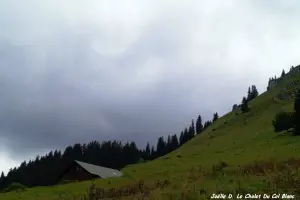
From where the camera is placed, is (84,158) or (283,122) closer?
(283,122)

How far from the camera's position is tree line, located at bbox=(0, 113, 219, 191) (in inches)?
4707

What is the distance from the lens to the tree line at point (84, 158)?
4707 inches

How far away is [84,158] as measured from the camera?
13875 centimetres

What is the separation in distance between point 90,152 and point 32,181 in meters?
27.7

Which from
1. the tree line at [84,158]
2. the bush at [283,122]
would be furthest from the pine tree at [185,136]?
the bush at [283,122]

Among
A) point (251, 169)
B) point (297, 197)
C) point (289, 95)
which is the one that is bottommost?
point (297, 197)

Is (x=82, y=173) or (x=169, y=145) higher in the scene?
(x=169, y=145)

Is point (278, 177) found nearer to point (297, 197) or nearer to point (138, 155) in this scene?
point (297, 197)

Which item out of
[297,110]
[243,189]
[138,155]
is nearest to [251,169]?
[243,189]

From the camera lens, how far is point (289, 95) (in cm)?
12744

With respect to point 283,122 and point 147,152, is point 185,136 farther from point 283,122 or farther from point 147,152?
point 283,122

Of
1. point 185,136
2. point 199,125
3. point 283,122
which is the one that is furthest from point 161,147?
point 283,122

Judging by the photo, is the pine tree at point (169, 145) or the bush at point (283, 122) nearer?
the bush at point (283, 122)

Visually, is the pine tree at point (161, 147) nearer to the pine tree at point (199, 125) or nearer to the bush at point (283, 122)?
the pine tree at point (199, 125)
